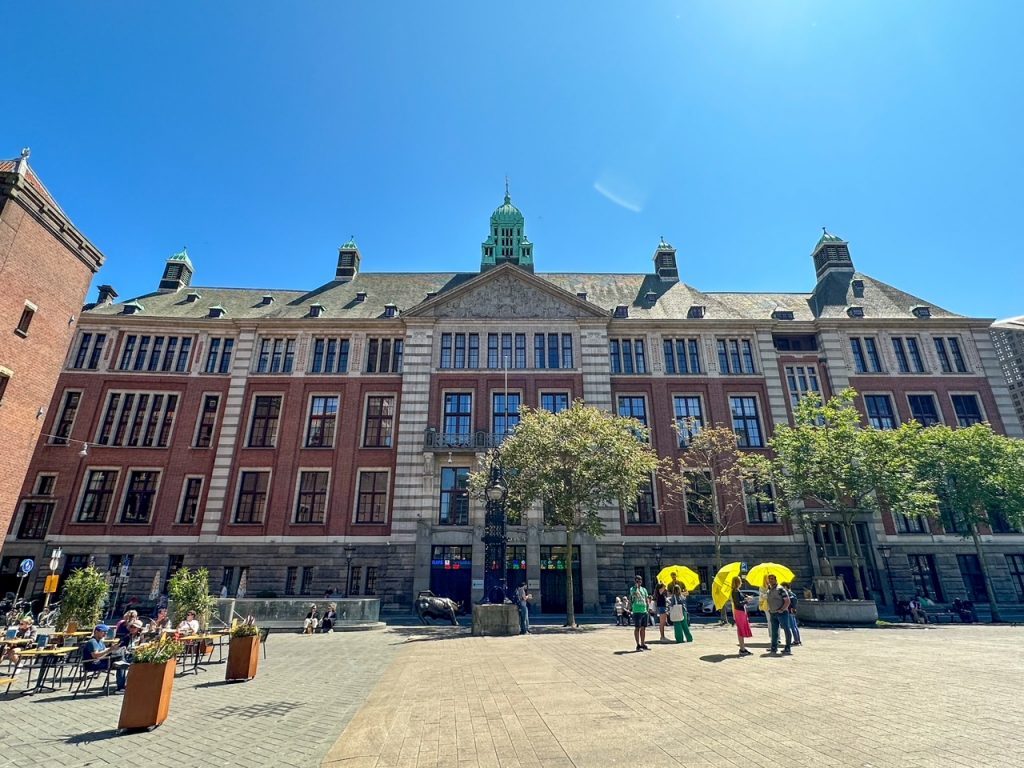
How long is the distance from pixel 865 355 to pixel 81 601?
46262 mm

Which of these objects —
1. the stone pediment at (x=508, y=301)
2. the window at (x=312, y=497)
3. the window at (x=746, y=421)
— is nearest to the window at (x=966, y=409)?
the window at (x=746, y=421)

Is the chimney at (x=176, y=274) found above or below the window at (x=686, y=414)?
above

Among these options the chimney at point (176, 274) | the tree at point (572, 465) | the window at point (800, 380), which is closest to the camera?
the tree at point (572, 465)

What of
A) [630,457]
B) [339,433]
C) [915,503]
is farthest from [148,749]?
[915,503]

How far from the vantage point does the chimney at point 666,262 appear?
43.6m

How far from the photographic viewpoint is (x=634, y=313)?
38188mm

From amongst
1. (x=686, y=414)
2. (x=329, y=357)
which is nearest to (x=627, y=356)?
(x=686, y=414)

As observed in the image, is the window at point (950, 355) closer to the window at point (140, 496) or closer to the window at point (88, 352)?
the window at point (140, 496)

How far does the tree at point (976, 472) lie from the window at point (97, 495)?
50521mm

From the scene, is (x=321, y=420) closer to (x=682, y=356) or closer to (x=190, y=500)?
(x=190, y=500)

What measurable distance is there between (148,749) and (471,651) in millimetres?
9912

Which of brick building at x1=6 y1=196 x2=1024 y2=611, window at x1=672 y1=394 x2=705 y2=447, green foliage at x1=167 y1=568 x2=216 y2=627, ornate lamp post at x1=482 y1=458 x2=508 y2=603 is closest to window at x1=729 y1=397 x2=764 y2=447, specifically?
brick building at x1=6 y1=196 x2=1024 y2=611

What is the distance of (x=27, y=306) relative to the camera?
21.7 meters

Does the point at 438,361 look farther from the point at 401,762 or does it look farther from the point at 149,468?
the point at 401,762
